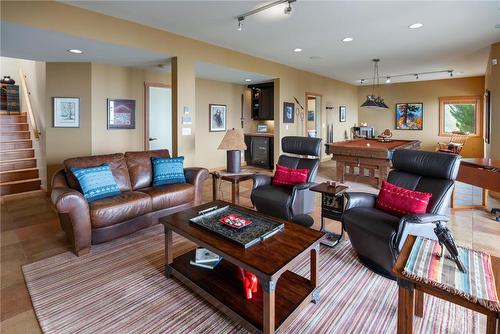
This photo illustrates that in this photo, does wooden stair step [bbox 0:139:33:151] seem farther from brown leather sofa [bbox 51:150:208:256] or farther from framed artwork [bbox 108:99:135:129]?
brown leather sofa [bbox 51:150:208:256]

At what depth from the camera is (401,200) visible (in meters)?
2.56

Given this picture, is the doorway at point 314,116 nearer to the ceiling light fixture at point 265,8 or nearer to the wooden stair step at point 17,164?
the ceiling light fixture at point 265,8

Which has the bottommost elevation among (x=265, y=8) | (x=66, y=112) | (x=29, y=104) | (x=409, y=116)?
(x=66, y=112)

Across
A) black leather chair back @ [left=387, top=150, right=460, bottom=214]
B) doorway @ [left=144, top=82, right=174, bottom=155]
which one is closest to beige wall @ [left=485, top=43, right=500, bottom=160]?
black leather chair back @ [left=387, top=150, right=460, bottom=214]

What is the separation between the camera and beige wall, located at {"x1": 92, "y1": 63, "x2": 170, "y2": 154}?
16.9ft

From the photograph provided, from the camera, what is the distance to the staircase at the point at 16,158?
203 inches

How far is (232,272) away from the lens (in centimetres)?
217

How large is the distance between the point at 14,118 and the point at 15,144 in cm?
94

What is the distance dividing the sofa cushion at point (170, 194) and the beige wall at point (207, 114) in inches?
128

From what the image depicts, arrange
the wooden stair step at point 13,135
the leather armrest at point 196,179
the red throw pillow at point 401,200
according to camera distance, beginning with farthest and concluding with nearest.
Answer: the wooden stair step at point 13,135
the leather armrest at point 196,179
the red throw pillow at point 401,200

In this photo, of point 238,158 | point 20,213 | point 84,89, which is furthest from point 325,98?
point 20,213

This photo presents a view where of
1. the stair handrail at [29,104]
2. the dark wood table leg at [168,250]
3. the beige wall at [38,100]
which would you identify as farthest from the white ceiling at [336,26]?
the stair handrail at [29,104]

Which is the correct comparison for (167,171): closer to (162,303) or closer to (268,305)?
(162,303)

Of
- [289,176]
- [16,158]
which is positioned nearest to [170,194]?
[289,176]
